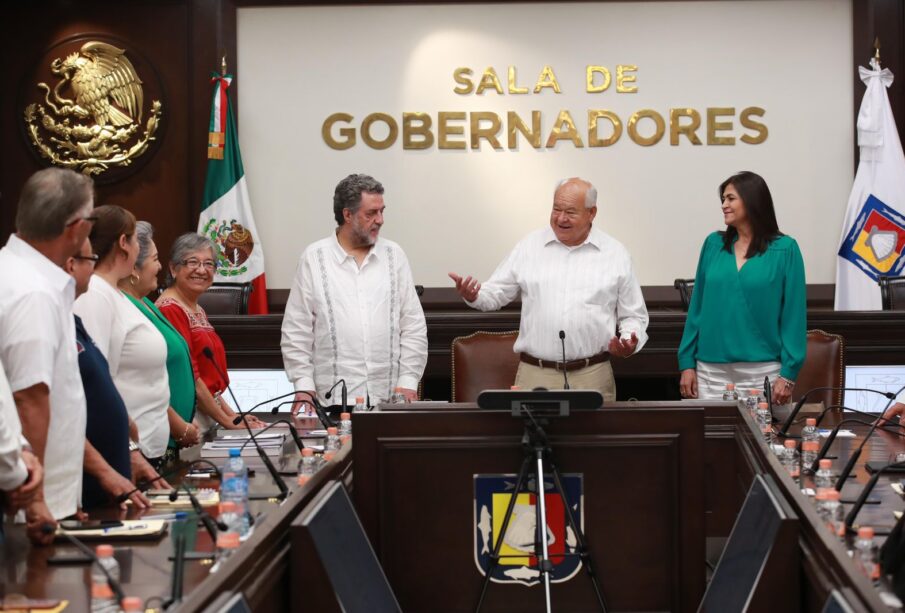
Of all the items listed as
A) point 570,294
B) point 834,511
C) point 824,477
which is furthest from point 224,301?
point 834,511

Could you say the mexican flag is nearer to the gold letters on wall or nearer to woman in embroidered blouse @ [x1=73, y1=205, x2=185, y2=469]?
the gold letters on wall

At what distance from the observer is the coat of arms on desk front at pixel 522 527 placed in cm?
317

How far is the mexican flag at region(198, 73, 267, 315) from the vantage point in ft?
24.9

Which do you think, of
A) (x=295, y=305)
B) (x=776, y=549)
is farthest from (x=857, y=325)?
(x=776, y=549)

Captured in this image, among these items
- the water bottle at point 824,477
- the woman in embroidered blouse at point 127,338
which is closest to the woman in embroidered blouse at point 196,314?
the woman in embroidered blouse at point 127,338

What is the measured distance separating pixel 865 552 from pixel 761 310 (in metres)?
2.52

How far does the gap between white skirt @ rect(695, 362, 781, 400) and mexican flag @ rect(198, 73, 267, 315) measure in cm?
359

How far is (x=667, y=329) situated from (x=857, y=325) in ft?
3.23

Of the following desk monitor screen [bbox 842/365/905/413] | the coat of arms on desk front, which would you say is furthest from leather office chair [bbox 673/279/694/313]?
the coat of arms on desk front

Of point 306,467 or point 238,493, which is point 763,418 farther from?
point 238,493

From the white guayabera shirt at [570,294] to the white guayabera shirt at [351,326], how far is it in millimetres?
331

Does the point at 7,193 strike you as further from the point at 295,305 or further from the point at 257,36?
the point at 295,305

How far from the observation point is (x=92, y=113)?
313 inches

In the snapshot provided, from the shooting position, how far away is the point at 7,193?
801 centimetres
